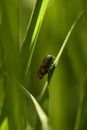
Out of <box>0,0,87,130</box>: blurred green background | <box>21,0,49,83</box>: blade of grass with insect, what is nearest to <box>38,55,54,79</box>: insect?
<box>0,0,87,130</box>: blurred green background

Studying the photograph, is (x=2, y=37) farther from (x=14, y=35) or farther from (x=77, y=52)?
(x=77, y=52)

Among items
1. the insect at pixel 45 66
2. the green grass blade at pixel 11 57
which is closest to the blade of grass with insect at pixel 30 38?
the green grass blade at pixel 11 57

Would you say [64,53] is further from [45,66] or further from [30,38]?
[30,38]

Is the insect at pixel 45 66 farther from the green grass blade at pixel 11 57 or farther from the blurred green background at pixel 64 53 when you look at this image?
the green grass blade at pixel 11 57

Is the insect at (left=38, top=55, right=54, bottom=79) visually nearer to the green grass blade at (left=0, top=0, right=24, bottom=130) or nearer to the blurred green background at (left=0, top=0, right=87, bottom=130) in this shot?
the blurred green background at (left=0, top=0, right=87, bottom=130)

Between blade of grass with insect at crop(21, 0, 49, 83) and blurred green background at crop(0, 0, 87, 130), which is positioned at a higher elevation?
blade of grass with insect at crop(21, 0, 49, 83)

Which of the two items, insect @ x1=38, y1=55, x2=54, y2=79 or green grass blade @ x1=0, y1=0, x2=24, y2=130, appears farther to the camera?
insect @ x1=38, y1=55, x2=54, y2=79

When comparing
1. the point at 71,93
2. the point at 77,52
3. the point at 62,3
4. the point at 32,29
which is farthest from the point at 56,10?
the point at 32,29

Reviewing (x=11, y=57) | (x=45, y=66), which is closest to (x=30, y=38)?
(x=11, y=57)
